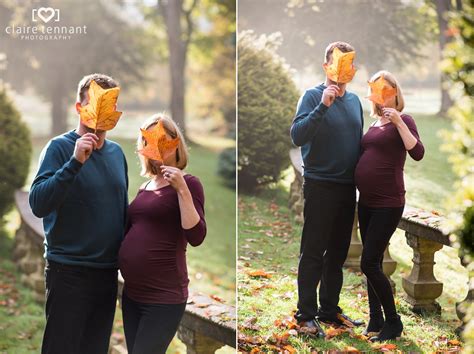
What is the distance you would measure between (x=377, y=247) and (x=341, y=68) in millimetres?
1086

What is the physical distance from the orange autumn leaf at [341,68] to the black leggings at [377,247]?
0.77 meters

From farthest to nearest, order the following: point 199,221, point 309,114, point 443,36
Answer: point 443,36, point 309,114, point 199,221

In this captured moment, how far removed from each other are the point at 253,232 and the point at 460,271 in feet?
4.51

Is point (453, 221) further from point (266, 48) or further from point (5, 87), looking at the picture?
point (5, 87)

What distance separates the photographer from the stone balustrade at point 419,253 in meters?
4.75

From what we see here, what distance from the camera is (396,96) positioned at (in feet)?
15.2

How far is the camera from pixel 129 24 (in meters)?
8.94

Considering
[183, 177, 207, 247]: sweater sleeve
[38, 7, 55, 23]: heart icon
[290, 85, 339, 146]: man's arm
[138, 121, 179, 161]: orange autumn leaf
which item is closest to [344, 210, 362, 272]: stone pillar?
[290, 85, 339, 146]: man's arm

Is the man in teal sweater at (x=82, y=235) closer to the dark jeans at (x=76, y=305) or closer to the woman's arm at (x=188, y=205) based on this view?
the dark jeans at (x=76, y=305)

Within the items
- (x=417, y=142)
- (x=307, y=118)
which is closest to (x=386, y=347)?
(x=417, y=142)

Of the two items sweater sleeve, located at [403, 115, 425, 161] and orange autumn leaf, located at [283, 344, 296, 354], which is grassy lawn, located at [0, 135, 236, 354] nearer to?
orange autumn leaf, located at [283, 344, 296, 354]

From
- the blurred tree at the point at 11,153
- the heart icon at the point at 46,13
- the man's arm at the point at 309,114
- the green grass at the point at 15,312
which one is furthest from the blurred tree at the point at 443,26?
the blurred tree at the point at 11,153

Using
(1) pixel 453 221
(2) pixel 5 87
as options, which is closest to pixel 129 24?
(2) pixel 5 87

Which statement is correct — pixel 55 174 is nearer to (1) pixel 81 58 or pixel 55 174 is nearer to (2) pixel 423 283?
(2) pixel 423 283
